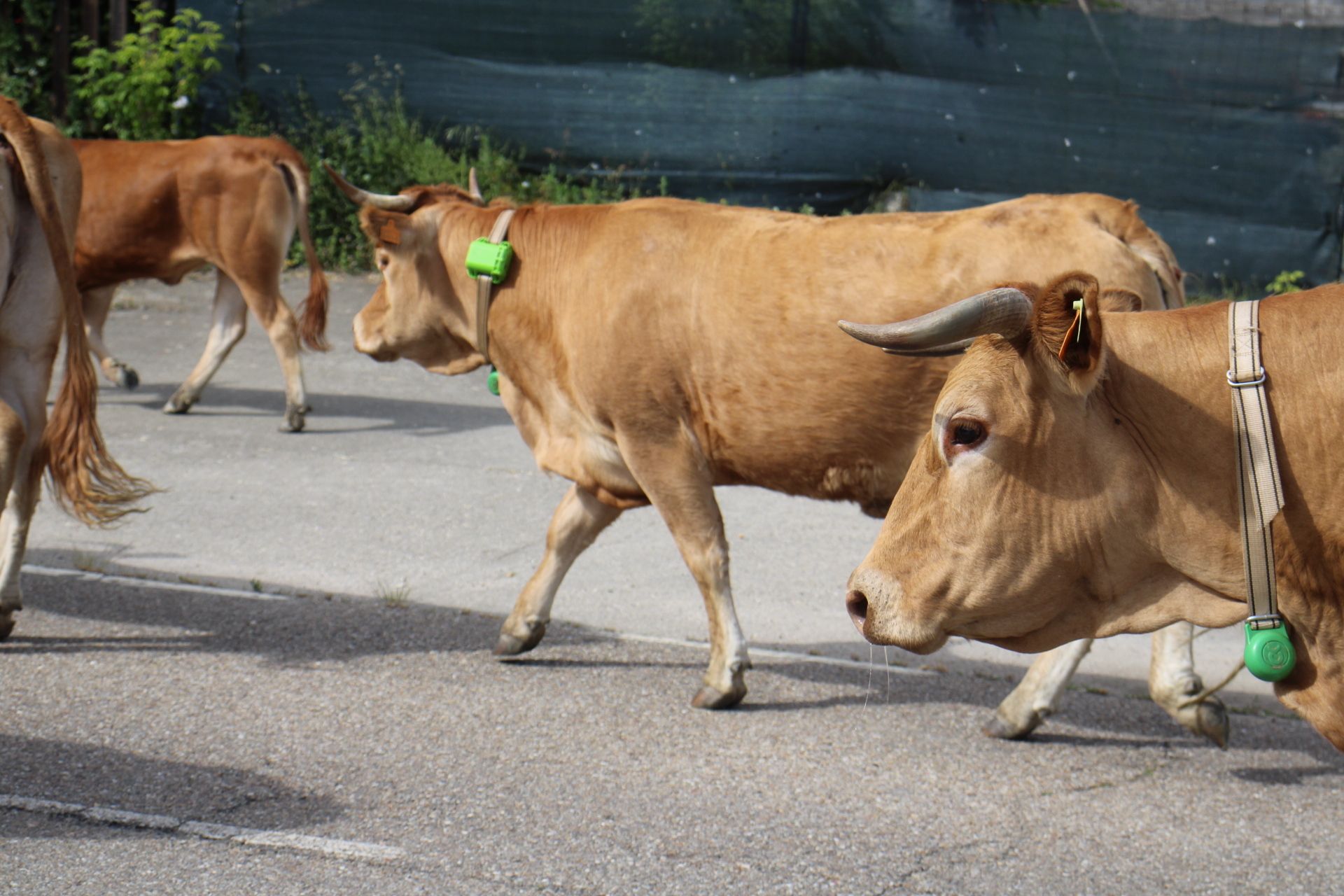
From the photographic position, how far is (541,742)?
4.82 metres

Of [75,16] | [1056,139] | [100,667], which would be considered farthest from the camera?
[75,16]

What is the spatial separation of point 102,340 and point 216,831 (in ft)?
24.4

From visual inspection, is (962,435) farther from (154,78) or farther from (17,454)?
(154,78)

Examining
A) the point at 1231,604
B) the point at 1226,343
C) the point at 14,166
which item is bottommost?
the point at 14,166

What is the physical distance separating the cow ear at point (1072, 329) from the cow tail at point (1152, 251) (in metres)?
2.11

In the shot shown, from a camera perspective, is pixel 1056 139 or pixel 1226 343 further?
pixel 1056 139

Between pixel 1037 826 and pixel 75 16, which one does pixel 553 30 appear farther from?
pixel 1037 826

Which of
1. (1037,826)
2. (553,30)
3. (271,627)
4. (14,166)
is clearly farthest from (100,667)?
(553,30)

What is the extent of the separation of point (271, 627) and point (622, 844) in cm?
243

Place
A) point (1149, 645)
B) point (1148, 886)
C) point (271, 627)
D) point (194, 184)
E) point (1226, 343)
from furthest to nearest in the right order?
1. point (194, 184)
2. point (1149, 645)
3. point (271, 627)
4. point (1148, 886)
5. point (1226, 343)

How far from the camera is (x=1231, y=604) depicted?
3047 millimetres


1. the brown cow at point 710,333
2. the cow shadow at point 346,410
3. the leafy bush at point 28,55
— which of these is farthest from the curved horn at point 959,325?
the leafy bush at point 28,55

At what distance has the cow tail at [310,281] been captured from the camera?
9.48m

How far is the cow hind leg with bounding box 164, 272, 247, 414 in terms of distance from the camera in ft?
32.4
